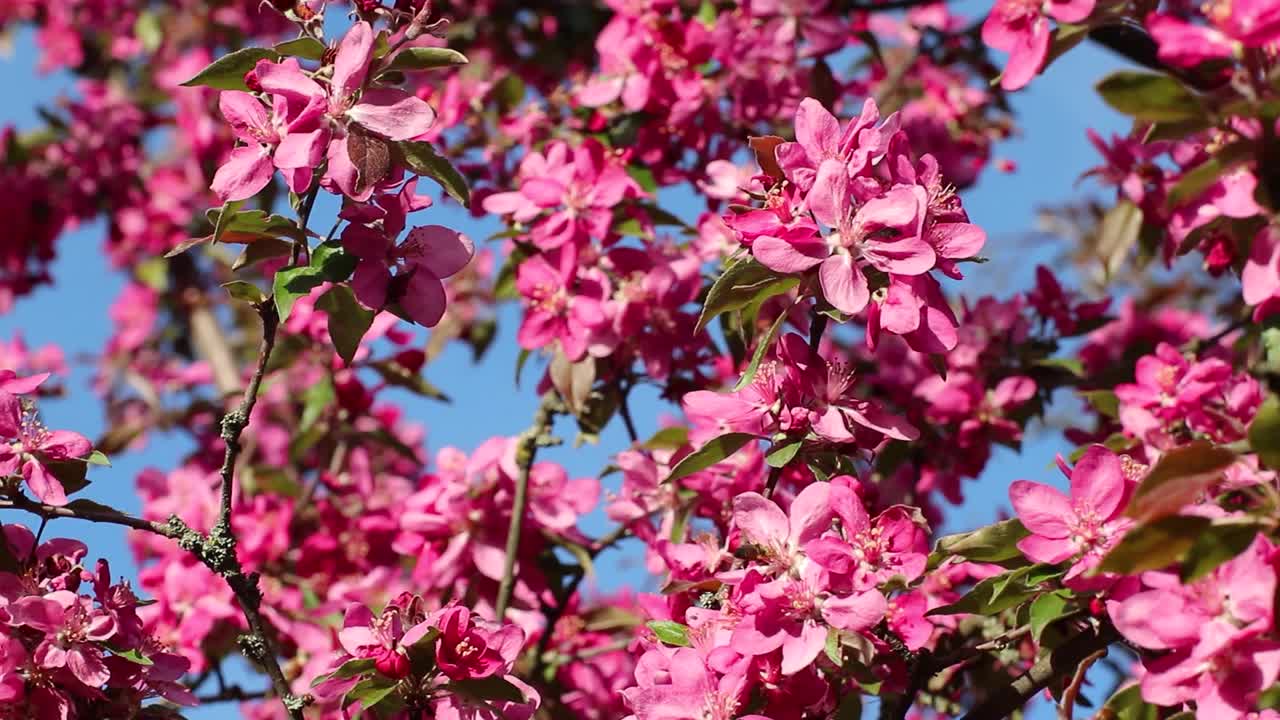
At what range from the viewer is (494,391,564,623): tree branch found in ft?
8.20

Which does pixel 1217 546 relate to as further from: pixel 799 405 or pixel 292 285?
pixel 292 285

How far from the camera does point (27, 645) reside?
5.64 ft

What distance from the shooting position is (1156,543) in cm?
131

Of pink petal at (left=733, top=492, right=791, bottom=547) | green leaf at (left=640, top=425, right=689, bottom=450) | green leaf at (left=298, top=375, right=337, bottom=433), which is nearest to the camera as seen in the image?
pink petal at (left=733, top=492, right=791, bottom=547)

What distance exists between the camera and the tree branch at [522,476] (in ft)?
8.20

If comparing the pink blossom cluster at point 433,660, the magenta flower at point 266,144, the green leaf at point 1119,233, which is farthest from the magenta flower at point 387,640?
the green leaf at point 1119,233

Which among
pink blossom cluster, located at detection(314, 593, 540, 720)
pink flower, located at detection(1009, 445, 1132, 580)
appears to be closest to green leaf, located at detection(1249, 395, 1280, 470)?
pink flower, located at detection(1009, 445, 1132, 580)

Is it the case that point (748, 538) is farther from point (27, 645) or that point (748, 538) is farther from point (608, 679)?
point (608, 679)

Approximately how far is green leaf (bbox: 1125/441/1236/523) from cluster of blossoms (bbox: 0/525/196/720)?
1.21 m

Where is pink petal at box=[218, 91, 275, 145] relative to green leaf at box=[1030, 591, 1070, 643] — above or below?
above

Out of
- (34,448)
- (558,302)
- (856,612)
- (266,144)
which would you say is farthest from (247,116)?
(856,612)

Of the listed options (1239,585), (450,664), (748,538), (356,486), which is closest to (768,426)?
(748,538)

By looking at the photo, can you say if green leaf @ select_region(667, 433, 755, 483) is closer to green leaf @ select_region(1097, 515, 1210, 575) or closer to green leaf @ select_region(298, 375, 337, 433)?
green leaf @ select_region(1097, 515, 1210, 575)

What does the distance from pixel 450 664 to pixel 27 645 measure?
54 cm
